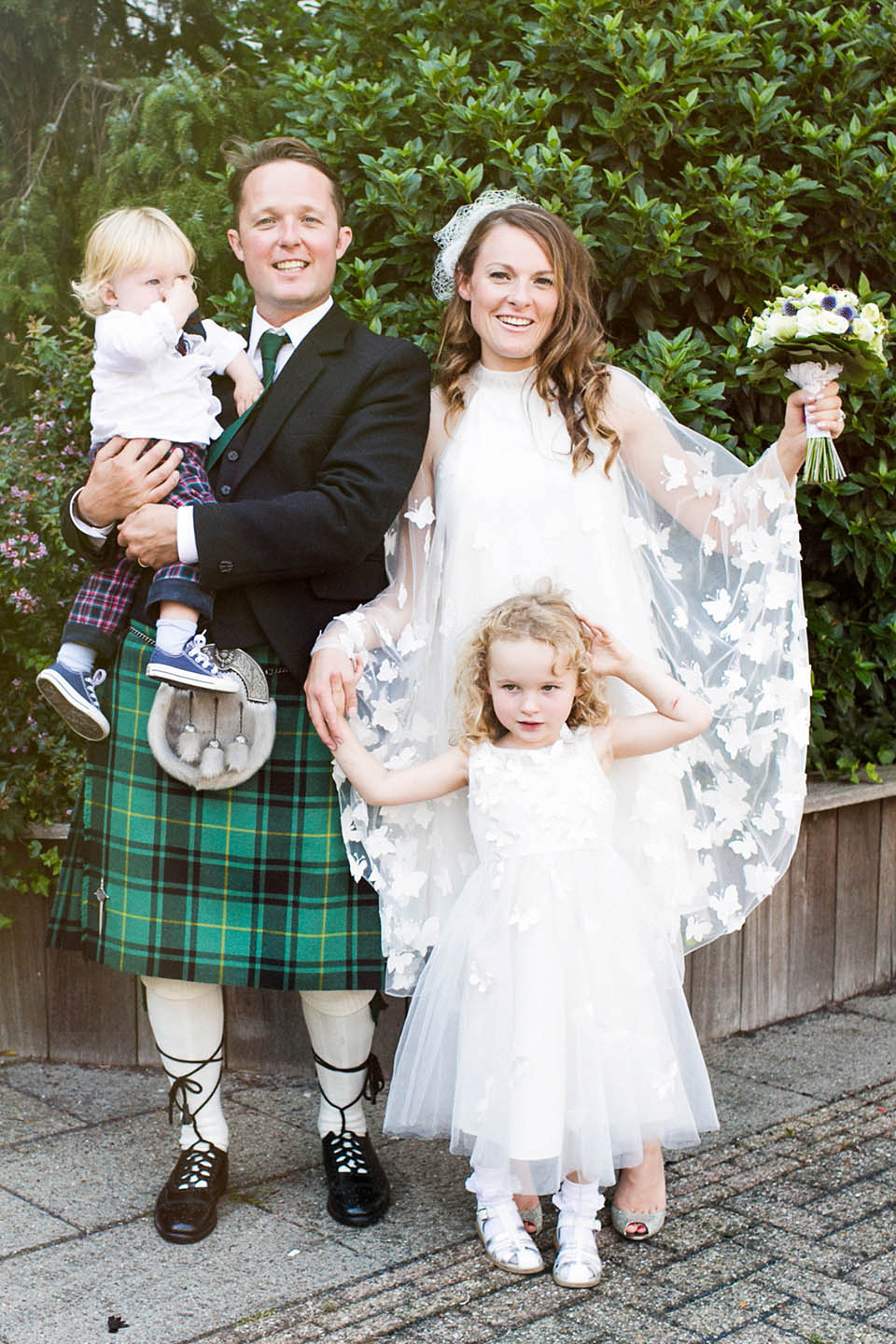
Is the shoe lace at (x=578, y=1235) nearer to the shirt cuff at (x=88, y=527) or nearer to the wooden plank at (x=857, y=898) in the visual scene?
the shirt cuff at (x=88, y=527)

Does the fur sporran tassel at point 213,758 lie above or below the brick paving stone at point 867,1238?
above

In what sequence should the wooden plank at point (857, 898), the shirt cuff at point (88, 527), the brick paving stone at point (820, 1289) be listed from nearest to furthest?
the brick paving stone at point (820, 1289) < the shirt cuff at point (88, 527) < the wooden plank at point (857, 898)

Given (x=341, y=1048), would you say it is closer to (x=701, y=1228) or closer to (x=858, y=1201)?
(x=701, y=1228)

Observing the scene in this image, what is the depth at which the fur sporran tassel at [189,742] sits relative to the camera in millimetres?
2436

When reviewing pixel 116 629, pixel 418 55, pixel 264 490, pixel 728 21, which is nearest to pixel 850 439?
pixel 728 21

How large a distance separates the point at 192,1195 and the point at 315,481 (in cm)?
134

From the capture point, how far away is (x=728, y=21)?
3271mm

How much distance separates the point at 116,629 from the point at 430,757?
63 cm

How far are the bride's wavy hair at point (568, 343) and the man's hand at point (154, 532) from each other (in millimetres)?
550

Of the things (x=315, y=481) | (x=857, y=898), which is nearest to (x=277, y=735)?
(x=315, y=481)

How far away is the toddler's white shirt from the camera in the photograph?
2.43m

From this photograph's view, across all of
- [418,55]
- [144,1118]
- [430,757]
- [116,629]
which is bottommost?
[144,1118]

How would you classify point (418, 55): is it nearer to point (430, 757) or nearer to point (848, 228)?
point (848, 228)

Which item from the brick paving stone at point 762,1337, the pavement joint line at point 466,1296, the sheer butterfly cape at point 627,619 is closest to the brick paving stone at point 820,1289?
the pavement joint line at point 466,1296
